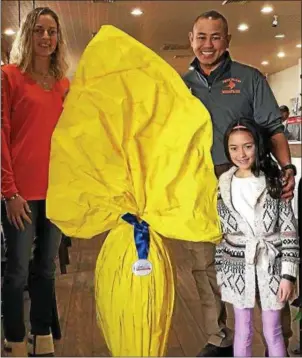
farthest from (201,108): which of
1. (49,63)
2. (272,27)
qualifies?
(272,27)

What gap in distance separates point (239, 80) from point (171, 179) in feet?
1.65

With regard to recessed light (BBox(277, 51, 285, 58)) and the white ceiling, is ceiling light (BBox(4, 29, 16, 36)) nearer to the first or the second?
the white ceiling

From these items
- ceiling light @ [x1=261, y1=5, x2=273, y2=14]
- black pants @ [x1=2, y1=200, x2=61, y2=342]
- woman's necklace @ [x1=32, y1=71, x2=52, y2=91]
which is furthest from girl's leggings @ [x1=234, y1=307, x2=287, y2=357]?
ceiling light @ [x1=261, y1=5, x2=273, y2=14]

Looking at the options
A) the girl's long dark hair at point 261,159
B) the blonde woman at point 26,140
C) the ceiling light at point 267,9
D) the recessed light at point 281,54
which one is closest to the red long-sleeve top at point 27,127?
the blonde woman at point 26,140

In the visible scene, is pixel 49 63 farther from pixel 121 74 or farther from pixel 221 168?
pixel 221 168

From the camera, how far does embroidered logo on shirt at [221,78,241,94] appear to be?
6.63 ft

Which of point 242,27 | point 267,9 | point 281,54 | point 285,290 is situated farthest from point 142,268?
point 281,54

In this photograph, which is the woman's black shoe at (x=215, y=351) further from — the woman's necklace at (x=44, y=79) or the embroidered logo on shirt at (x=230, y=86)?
the woman's necklace at (x=44, y=79)

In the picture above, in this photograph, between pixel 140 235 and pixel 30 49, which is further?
pixel 30 49

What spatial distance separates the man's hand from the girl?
0.06ft

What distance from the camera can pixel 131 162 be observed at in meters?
1.73

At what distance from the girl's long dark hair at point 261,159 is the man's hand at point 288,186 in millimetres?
19

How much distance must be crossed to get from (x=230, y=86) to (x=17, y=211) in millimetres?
796

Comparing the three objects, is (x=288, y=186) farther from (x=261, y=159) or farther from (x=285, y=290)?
(x=285, y=290)
